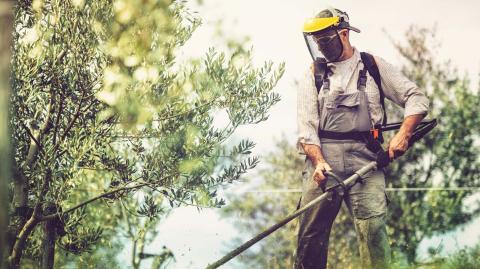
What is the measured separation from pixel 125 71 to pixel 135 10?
66cm

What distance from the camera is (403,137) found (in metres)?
5.34

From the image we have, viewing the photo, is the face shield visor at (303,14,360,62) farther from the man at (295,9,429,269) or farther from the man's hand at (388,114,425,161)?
the man's hand at (388,114,425,161)

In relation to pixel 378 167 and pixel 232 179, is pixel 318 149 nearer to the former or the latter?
pixel 378 167

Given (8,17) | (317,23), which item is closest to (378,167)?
(317,23)

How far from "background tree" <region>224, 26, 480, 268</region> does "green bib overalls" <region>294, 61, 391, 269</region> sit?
14.3 metres

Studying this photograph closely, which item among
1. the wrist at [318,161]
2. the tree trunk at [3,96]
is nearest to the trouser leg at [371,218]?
the wrist at [318,161]

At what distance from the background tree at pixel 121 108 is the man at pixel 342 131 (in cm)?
183

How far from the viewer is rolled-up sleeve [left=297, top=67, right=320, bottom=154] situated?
213 inches

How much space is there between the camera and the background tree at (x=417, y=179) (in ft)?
68.1

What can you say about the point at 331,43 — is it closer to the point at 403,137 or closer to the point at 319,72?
the point at 319,72

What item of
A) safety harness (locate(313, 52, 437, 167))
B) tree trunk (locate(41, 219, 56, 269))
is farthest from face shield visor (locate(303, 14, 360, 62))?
tree trunk (locate(41, 219, 56, 269))

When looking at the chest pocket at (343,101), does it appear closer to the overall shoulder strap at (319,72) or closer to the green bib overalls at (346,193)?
the green bib overalls at (346,193)

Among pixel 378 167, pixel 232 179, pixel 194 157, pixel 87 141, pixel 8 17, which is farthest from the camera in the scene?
pixel 232 179

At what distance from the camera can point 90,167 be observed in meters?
7.43
